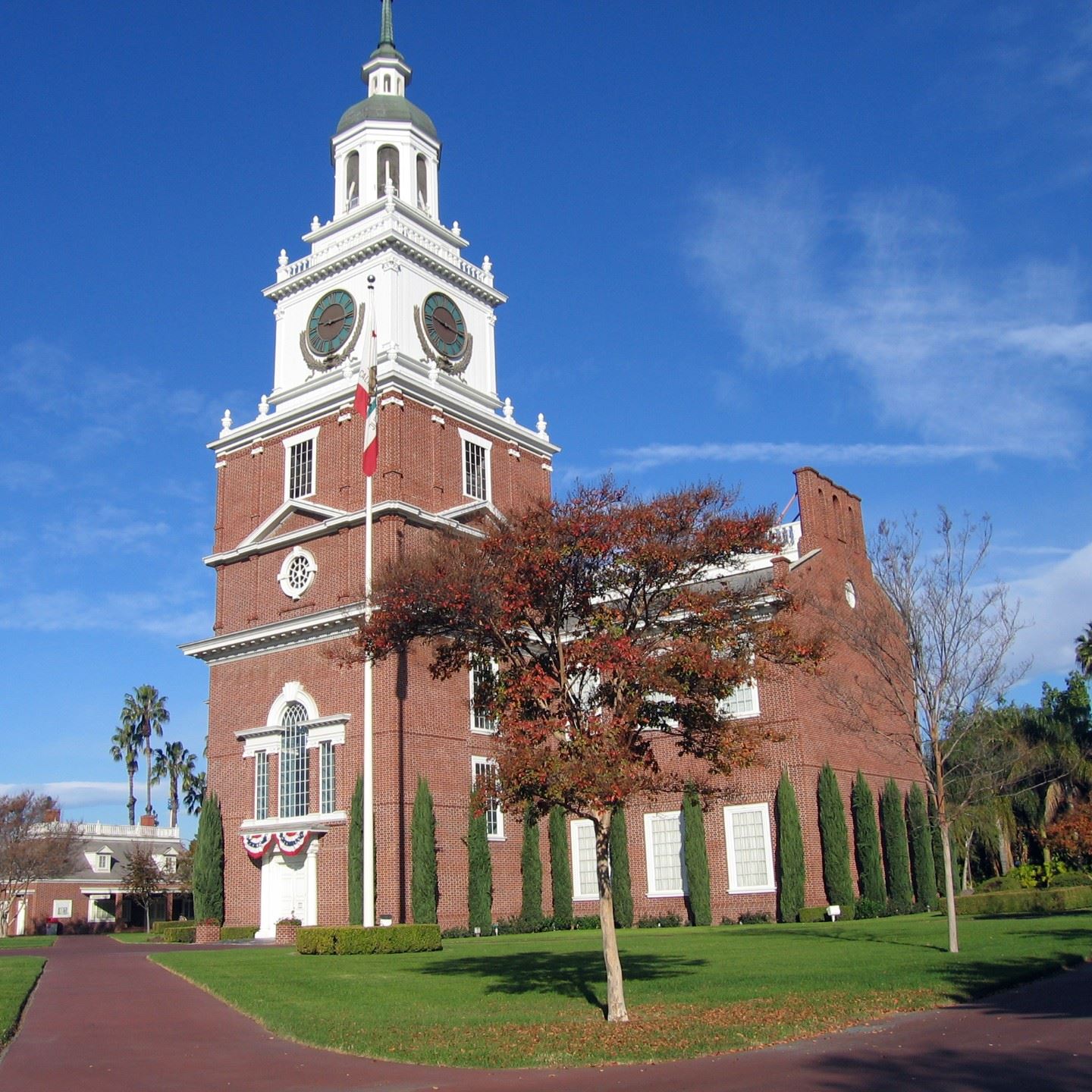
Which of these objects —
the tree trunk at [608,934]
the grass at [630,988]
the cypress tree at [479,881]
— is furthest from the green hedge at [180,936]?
the tree trunk at [608,934]

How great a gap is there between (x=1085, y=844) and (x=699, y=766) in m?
11.4

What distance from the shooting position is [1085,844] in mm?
30625

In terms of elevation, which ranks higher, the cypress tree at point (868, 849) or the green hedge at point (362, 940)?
the cypress tree at point (868, 849)

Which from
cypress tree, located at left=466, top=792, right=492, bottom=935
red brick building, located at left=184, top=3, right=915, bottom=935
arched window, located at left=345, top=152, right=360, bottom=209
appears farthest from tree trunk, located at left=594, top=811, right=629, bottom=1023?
arched window, located at left=345, top=152, right=360, bottom=209

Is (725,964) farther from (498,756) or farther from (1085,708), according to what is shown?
(1085,708)

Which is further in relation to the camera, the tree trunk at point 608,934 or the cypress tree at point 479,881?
the cypress tree at point 479,881

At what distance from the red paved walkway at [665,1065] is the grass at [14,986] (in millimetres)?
262

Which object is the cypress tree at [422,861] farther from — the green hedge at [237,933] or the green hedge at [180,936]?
the green hedge at [180,936]

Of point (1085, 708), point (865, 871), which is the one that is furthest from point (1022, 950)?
point (1085, 708)

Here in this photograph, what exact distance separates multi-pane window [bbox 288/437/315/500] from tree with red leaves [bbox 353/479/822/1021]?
24.8 m

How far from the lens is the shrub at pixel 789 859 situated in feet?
109

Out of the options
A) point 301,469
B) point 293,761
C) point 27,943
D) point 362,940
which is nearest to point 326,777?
point 293,761

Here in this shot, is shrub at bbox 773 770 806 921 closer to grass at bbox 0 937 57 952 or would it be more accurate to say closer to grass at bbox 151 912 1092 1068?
grass at bbox 151 912 1092 1068

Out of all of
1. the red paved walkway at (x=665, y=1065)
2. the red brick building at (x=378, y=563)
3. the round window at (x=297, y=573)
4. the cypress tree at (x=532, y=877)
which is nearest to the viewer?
the red paved walkway at (x=665, y=1065)
